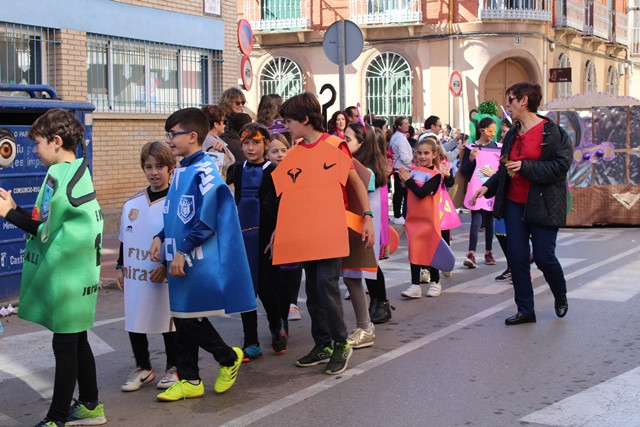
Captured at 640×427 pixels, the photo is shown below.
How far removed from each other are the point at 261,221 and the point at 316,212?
0.88 m

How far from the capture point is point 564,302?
8.12m

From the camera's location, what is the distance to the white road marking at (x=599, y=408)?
5.40 m

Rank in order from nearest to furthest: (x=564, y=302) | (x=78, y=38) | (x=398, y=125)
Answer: (x=564, y=302) → (x=78, y=38) → (x=398, y=125)

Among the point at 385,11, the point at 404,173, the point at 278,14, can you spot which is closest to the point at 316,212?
the point at 404,173

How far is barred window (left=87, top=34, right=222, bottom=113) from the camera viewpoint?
604 inches

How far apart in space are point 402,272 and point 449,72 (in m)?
23.9

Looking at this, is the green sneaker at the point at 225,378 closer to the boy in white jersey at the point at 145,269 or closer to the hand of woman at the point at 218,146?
the boy in white jersey at the point at 145,269

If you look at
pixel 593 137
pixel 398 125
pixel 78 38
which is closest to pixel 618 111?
pixel 593 137

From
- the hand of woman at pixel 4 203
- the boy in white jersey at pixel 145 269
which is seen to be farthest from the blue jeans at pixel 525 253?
the hand of woman at pixel 4 203

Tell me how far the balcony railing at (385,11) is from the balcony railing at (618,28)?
14.1 meters

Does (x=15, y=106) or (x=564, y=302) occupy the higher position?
(x=15, y=106)

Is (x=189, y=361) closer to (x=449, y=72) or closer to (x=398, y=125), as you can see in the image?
(x=398, y=125)

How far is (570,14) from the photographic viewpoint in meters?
38.7

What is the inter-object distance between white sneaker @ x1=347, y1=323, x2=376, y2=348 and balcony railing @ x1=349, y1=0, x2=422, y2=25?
28.1 metres
